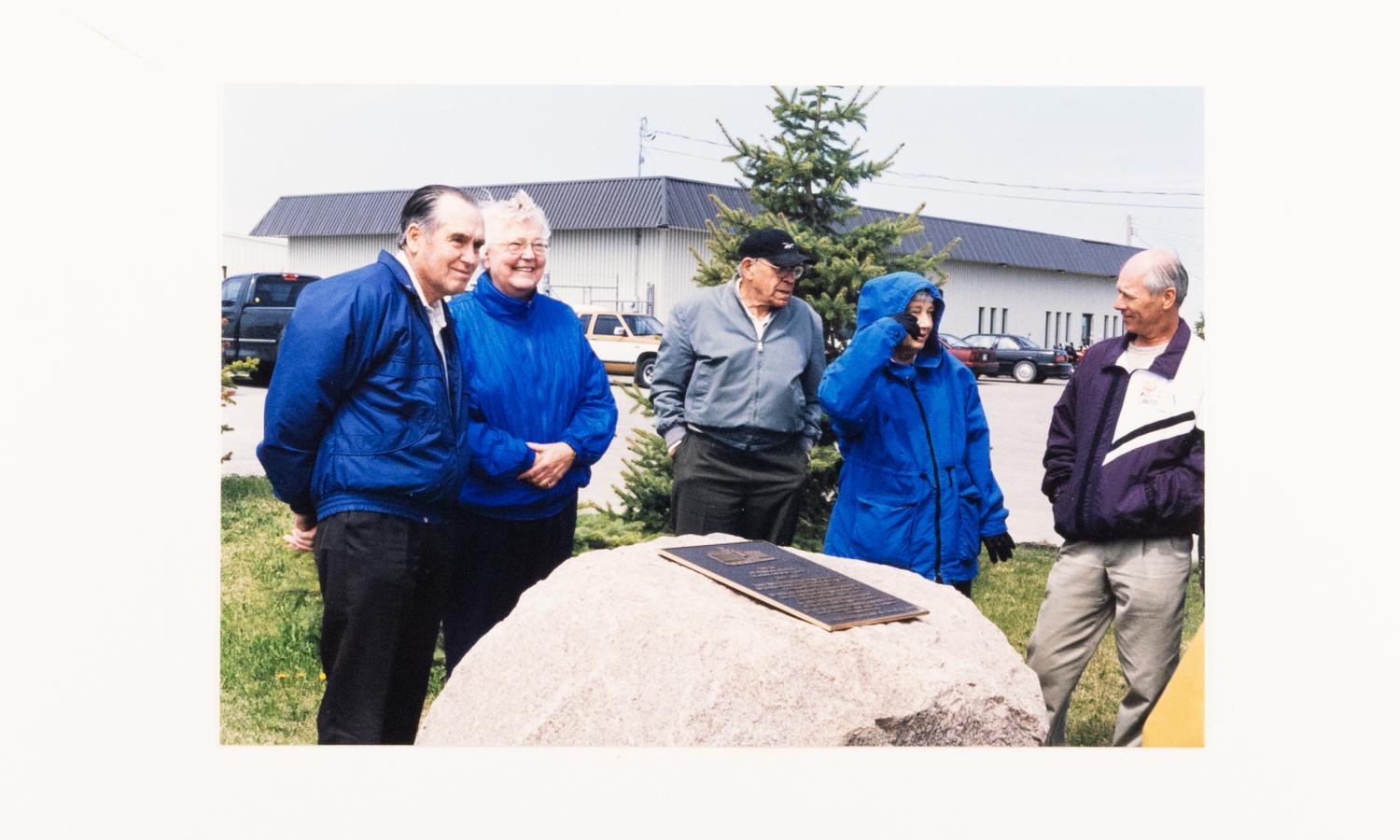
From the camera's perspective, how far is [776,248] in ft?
15.2

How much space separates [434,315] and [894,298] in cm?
155

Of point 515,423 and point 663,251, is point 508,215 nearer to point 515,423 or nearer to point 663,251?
point 515,423

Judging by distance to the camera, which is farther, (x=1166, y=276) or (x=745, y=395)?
(x=745, y=395)

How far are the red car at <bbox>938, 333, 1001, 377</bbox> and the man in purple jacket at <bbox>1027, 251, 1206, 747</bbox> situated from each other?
110 cm

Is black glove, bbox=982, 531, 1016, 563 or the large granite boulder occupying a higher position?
black glove, bbox=982, 531, 1016, 563

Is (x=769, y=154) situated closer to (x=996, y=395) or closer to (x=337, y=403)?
(x=996, y=395)

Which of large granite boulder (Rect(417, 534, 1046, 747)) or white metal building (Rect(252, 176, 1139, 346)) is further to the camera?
white metal building (Rect(252, 176, 1139, 346))

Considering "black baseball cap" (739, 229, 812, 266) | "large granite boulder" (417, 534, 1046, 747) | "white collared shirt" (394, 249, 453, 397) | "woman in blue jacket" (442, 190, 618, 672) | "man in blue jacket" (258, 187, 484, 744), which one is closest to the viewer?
"large granite boulder" (417, 534, 1046, 747)

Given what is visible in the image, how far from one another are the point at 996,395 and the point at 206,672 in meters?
3.41

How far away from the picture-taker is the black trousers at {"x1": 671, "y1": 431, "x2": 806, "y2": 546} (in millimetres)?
4785

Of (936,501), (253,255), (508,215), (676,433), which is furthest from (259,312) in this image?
(936,501)

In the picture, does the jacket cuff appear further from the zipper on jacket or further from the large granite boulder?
the large granite boulder

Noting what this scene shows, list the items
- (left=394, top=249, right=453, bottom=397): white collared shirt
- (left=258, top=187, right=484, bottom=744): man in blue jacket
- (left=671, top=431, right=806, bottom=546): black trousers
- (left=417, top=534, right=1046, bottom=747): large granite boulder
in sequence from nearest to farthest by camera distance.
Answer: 1. (left=417, top=534, right=1046, bottom=747): large granite boulder
2. (left=258, top=187, right=484, bottom=744): man in blue jacket
3. (left=394, top=249, right=453, bottom=397): white collared shirt
4. (left=671, top=431, right=806, bottom=546): black trousers

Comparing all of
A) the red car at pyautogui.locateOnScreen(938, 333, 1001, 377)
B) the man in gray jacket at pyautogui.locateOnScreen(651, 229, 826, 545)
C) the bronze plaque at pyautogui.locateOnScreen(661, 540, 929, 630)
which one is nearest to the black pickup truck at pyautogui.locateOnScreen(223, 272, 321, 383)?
the man in gray jacket at pyautogui.locateOnScreen(651, 229, 826, 545)
